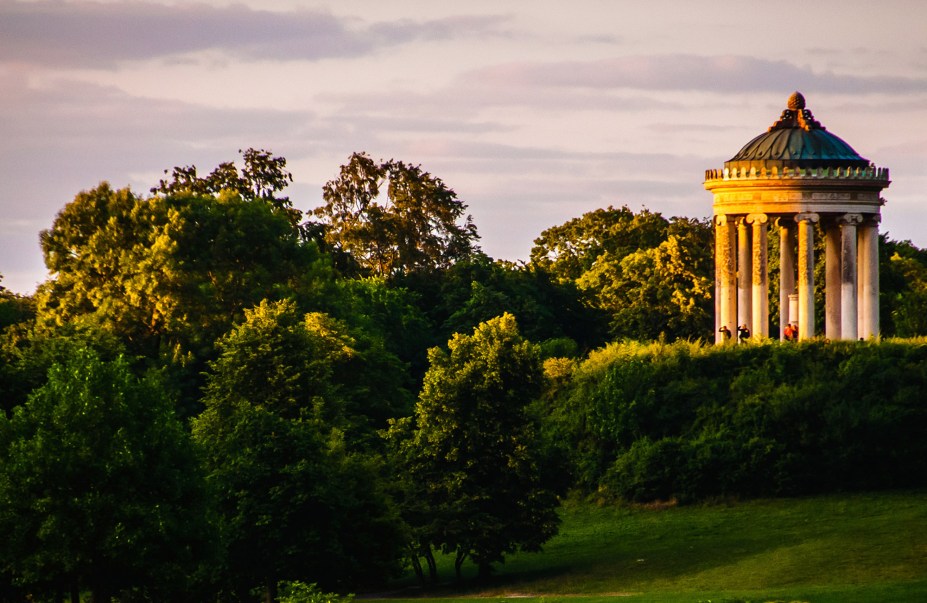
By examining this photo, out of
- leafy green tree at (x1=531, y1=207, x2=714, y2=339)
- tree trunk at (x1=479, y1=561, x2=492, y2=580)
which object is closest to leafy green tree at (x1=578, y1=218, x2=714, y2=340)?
leafy green tree at (x1=531, y1=207, x2=714, y2=339)

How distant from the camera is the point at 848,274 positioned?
87375mm

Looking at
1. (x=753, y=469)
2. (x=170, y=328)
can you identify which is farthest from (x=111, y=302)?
(x=753, y=469)

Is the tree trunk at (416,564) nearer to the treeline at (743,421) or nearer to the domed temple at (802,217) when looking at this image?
the treeline at (743,421)

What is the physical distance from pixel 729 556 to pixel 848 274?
20581mm

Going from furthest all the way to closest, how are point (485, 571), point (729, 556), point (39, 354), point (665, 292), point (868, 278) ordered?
point (665, 292)
point (868, 278)
point (39, 354)
point (485, 571)
point (729, 556)

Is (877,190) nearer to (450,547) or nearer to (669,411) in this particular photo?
(669,411)

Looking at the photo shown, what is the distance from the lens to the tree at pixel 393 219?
12431cm

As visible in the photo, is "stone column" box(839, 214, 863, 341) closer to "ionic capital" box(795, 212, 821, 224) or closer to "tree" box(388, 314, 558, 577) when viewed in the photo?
"ionic capital" box(795, 212, 821, 224)

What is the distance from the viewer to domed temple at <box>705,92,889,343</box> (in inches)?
3413

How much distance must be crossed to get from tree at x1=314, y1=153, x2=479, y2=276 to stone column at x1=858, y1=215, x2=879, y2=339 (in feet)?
129

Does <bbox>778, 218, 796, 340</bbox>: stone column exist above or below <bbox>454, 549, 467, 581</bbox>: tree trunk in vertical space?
above

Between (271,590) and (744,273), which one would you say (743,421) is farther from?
(271,590)

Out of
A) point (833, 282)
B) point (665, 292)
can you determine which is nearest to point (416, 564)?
point (833, 282)

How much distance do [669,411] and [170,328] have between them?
2176cm
